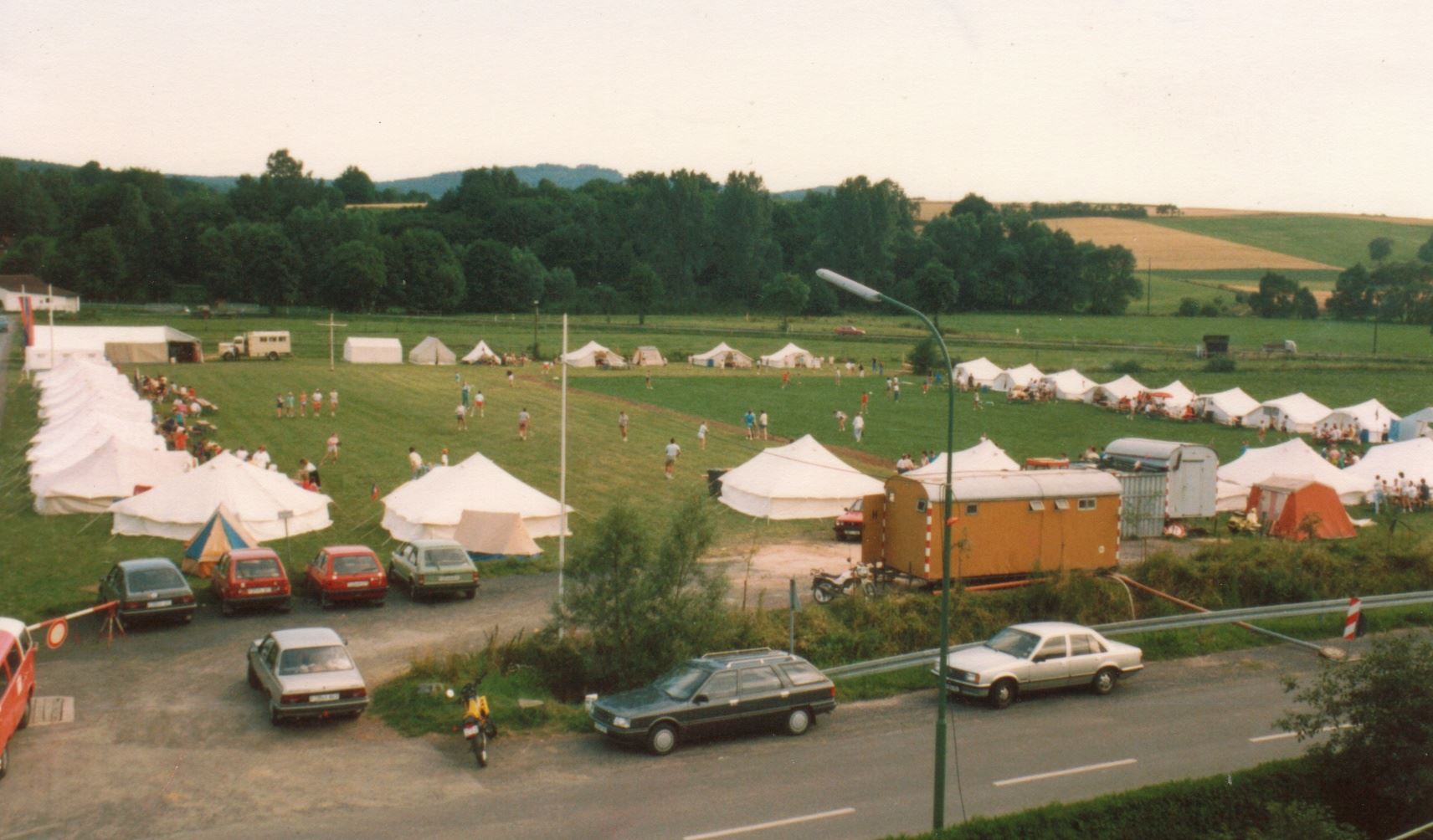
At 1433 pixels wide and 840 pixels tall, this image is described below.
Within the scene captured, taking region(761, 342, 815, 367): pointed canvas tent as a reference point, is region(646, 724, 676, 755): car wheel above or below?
below

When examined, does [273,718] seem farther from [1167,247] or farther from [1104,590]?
[1167,247]

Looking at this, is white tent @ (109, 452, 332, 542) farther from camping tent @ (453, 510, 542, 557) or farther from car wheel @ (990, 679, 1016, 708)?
car wheel @ (990, 679, 1016, 708)

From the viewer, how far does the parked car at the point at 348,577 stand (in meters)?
24.2

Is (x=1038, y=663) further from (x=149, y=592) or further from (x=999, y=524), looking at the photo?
(x=149, y=592)

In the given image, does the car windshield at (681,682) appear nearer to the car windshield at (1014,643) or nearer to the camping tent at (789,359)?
the car windshield at (1014,643)

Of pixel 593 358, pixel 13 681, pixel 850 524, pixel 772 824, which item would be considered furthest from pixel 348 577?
pixel 593 358

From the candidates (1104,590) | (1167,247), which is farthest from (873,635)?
(1167,247)

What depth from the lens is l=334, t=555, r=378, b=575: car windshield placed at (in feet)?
80.1

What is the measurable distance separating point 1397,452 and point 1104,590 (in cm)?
2402

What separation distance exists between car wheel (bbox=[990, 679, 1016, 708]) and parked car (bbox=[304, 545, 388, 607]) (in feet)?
42.6

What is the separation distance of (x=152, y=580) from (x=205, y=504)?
6888mm

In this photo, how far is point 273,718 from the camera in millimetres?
17688

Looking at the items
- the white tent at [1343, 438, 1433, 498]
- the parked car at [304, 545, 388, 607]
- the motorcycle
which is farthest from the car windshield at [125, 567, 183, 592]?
the white tent at [1343, 438, 1433, 498]

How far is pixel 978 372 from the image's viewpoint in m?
77.1
